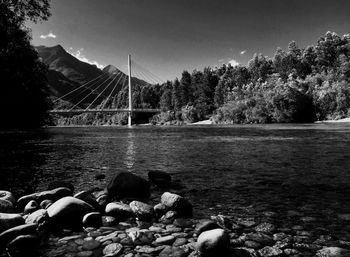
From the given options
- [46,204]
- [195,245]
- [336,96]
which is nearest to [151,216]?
[195,245]

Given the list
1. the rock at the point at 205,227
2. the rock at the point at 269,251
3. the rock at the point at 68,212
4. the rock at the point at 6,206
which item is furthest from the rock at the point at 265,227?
the rock at the point at 6,206

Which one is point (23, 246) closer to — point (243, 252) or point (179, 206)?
point (179, 206)

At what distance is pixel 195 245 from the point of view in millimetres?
6047

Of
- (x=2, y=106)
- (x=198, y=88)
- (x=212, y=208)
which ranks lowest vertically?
(x=212, y=208)

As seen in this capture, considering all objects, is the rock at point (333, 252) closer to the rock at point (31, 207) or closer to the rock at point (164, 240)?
the rock at point (164, 240)

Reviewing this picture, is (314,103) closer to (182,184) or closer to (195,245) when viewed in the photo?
(182,184)

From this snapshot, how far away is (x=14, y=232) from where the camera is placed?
20.4 feet

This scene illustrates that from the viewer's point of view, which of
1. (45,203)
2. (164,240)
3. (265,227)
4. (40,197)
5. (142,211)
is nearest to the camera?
(164,240)

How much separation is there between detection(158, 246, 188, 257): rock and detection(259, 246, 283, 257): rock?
1453 mm

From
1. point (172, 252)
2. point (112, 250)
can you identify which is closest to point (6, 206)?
point (112, 250)

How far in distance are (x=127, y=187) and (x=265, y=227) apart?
478 centimetres

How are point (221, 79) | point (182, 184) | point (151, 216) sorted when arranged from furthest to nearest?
point (221, 79) < point (182, 184) < point (151, 216)

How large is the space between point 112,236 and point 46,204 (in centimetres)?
281

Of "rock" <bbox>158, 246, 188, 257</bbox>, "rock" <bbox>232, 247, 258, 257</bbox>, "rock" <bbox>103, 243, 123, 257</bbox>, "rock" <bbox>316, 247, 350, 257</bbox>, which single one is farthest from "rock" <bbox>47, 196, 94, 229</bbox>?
"rock" <bbox>316, 247, 350, 257</bbox>
